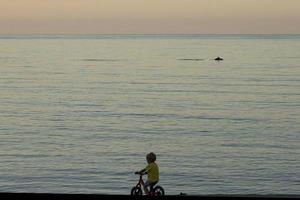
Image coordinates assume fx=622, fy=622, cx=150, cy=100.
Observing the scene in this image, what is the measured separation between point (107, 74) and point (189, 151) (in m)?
73.2

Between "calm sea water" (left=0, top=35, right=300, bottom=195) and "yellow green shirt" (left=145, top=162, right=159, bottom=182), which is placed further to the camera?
"calm sea water" (left=0, top=35, right=300, bottom=195)

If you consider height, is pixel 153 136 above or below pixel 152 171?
above

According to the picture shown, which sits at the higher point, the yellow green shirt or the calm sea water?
the calm sea water

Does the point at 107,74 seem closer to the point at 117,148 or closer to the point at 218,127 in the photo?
the point at 218,127

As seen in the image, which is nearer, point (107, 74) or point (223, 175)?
point (223, 175)

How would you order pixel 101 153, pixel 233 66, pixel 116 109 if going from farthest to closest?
pixel 233 66
pixel 116 109
pixel 101 153

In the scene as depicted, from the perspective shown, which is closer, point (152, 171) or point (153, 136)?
point (152, 171)

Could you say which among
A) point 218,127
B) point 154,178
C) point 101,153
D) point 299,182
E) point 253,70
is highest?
point 253,70

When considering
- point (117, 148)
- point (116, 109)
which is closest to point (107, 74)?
point (116, 109)

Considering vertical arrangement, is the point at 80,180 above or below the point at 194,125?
below

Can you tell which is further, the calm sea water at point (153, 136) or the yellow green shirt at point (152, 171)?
the calm sea water at point (153, 136)

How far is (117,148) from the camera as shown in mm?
36000

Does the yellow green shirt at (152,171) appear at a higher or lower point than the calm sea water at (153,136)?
lower

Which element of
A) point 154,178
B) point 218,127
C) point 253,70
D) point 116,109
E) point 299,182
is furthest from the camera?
point 253,70
